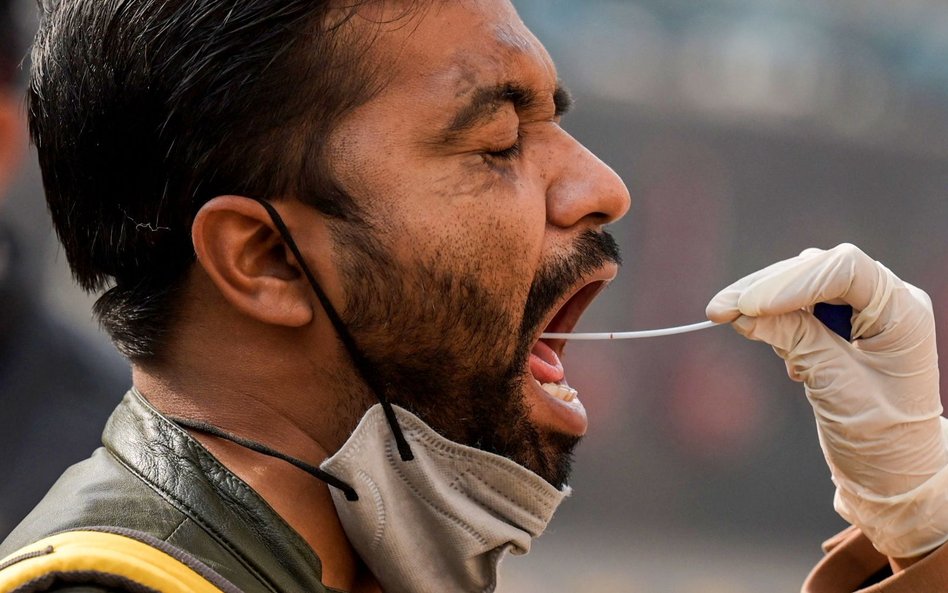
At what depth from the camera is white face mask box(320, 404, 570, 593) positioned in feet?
5.61

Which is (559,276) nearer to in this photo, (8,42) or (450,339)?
(450,339)

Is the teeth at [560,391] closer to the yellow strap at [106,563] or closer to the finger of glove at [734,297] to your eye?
the finger of glove at [734,297]

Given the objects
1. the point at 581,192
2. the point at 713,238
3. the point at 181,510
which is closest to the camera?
the point at 181,510

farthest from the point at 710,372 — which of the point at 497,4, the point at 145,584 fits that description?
the point at 145,584

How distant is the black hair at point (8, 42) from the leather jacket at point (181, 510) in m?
2.66

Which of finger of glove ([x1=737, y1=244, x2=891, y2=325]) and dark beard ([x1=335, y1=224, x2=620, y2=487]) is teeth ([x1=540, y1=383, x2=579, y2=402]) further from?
finger of glove ([x1=737, y1=244, x2=891, y2=325])

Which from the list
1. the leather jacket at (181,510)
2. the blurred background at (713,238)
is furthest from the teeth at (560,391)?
the blurred background at (713,238)

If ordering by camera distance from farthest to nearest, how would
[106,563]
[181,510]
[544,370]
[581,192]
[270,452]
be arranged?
[544,370] < [581,192] < [270,452] < [181,510] < [106,563]

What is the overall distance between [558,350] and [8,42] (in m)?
2.73

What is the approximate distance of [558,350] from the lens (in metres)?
2.15

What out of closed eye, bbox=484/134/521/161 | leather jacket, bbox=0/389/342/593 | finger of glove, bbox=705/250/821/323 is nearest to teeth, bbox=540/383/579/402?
finger of glove, bbox=705/250/821/323

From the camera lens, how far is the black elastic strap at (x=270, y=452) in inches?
65.9

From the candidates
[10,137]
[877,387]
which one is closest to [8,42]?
[10,137]

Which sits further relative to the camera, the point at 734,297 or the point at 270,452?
the point at 734,297
